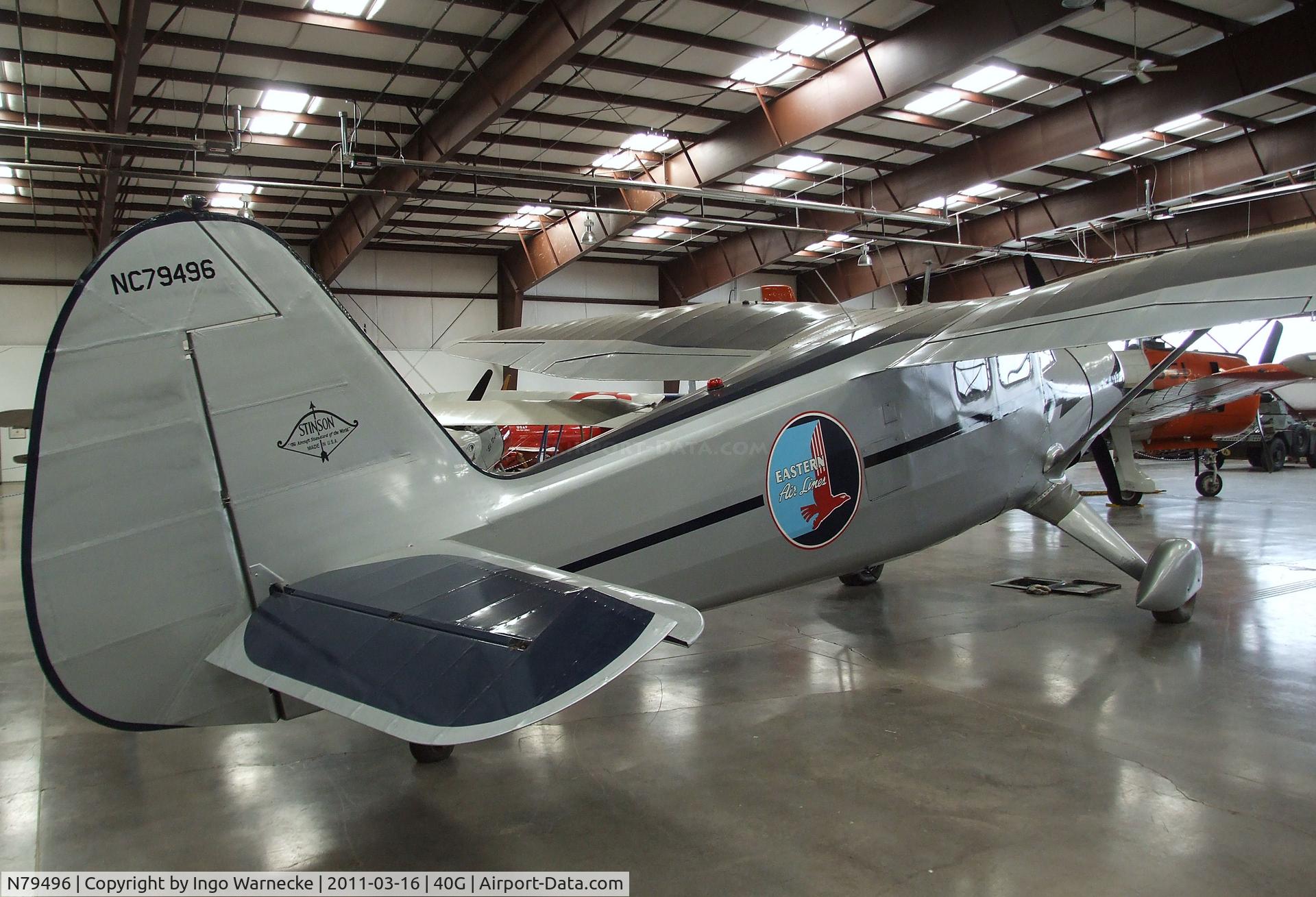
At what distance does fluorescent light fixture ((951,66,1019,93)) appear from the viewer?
15062 mm

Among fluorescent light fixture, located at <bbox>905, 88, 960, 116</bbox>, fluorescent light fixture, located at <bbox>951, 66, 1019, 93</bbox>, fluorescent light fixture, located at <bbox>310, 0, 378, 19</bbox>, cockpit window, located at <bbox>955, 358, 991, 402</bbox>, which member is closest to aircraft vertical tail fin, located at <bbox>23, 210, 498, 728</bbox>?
cockpit window, located at <bbox>955, 358, 991, 402</bbox>

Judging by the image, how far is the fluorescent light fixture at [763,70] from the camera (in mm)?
14469

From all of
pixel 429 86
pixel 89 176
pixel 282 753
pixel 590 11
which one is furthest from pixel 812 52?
→ pixel 89 176

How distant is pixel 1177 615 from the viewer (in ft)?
21.1

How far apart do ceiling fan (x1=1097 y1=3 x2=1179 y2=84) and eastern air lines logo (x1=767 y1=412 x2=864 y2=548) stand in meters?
10.9

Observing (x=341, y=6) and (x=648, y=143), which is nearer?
(x=341, y=6)

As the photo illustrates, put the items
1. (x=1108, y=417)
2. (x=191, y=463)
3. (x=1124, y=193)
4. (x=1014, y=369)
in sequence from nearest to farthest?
(x=191, y=463) < (x=1014, y=369) < (x=1108, y=417) < (x=1124, y=193)

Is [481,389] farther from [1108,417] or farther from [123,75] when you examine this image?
[1108,417]

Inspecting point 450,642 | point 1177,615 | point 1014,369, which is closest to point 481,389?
point 1014,369

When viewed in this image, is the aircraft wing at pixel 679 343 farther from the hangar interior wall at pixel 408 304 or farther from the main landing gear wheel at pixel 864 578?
the hangar interior wall at pixel 408 304

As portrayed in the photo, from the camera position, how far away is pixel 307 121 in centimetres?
1574

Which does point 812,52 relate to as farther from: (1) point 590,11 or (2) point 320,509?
(2) point 320,509

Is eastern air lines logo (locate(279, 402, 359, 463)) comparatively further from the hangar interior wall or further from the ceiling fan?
the hangar interior wall

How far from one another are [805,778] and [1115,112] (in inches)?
622
